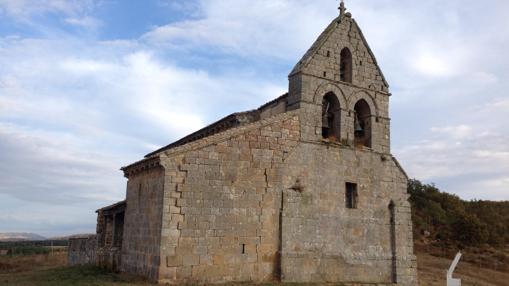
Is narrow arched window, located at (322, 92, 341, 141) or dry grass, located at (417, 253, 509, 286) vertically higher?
narrow arched window, located at (322, 92, 341, 141)

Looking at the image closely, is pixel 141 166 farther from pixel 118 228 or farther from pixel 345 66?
pixel 345 66

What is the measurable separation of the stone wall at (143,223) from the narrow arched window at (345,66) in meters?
7.19

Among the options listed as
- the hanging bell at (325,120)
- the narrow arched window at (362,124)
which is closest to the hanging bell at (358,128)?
the narrow arched window at (362,124)

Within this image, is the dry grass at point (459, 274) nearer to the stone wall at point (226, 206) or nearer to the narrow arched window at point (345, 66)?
the stone wall at point (226, 206)

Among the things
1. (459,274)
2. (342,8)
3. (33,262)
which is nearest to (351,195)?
(342,8)

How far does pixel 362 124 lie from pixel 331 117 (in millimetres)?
1354

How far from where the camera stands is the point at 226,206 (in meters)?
11.9

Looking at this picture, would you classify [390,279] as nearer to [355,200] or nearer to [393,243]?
[393,243]

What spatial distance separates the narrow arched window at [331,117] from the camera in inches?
572

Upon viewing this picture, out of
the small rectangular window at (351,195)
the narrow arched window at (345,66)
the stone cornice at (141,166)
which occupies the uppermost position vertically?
the narrow arched window at (345,66)

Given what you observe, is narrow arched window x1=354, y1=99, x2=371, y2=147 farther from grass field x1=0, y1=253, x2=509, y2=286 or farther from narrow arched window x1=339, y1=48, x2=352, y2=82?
grass field x1=0, y1=253, x2=509, y2=286

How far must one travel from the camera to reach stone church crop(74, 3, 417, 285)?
11422mm

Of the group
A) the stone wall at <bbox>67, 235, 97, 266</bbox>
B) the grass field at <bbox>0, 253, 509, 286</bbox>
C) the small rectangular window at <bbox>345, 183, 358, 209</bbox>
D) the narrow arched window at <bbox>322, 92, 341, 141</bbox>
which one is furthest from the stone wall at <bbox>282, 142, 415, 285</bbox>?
the stone wall at <bbox>67, 235, 97, 266</bbox>

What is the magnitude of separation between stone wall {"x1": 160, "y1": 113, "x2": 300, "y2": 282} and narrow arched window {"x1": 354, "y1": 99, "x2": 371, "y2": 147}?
3335 mm
